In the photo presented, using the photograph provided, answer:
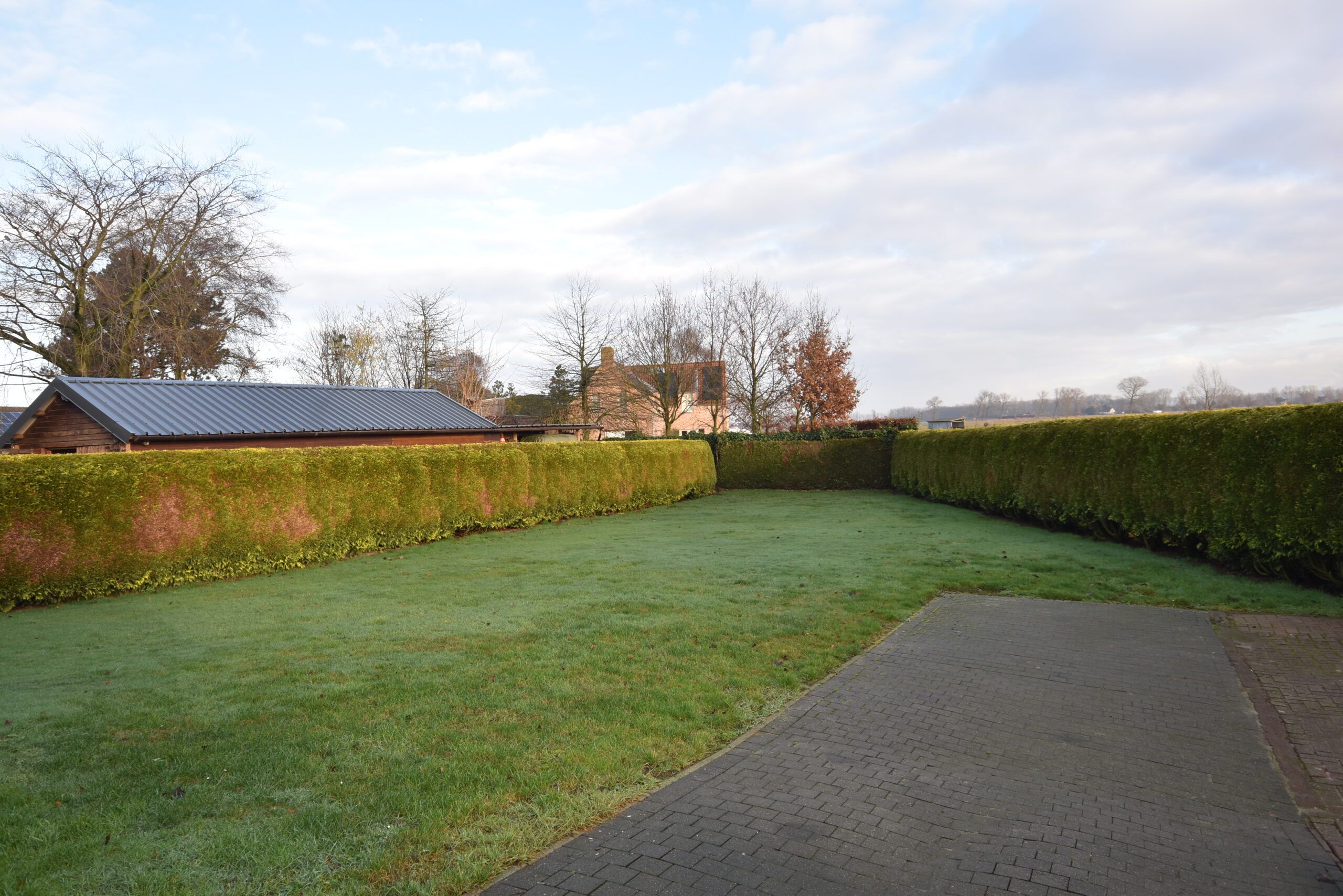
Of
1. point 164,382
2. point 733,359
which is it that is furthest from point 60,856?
point 733,359

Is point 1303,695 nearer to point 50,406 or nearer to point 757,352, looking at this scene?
point 50,406

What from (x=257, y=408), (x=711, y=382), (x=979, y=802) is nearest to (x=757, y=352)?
(x=711, y=382)

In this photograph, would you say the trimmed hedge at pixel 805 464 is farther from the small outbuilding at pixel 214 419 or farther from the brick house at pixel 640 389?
the small outbuilding at pixel 214 419

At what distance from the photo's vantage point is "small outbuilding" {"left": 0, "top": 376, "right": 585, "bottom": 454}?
18.5 meters

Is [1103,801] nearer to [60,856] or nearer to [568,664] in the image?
[568,664]

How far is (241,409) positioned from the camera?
71.1 feet

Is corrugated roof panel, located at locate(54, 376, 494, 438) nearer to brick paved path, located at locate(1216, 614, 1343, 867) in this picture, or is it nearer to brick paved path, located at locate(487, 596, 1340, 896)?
brick paved path, located at locate(487, 596, 1340, 896)

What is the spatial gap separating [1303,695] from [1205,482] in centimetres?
573

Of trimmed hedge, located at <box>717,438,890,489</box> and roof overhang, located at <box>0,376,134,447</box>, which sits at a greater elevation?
roof overhang, located at <box>0,376,134,447</box>

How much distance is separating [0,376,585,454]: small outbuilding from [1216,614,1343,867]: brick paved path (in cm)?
1860

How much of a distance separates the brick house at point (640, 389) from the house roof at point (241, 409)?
605 inches

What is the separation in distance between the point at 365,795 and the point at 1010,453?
1710cm

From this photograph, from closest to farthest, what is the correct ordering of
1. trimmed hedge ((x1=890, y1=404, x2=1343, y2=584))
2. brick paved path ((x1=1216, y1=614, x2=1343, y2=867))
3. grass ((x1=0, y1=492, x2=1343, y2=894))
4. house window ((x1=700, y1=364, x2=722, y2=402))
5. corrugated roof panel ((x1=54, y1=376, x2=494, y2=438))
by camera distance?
grass ((x1=0, y1=492, x2=1343, y2=894)) < brick paved path ((x1=1216, y1=614, x2=1343, y2=867)) < trimmed hedge ((x1=890, y1=404, x2=1343, y2=584)) < corrugated roof panel ((x1=54, y1=376, x2=494, y2=438)) < house window ((x1=700, y1=364, x2=722, y2=402))

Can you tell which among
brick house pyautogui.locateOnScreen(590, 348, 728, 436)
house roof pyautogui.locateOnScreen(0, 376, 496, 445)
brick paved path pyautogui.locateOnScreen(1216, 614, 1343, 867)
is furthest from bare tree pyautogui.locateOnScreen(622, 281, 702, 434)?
brick paved path pyautogui.locateOnScreen(1216, 614, 1343, 867)
